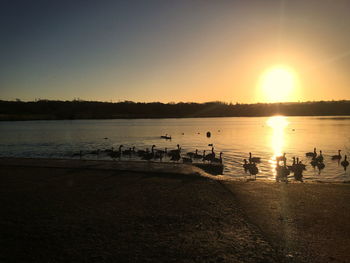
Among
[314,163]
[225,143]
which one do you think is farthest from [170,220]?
[225,143]

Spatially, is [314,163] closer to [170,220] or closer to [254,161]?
[254,161]

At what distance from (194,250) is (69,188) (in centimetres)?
752

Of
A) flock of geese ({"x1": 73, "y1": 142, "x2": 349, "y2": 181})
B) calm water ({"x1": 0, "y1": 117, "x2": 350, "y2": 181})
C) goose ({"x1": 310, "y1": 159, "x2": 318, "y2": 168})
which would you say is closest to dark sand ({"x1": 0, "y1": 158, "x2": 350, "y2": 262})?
flock of geese ({"x1": 73, "y1": 142, "x2": 349, "y2": 181})

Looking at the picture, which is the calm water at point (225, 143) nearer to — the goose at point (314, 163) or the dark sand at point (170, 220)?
the goose at point (314, 163)

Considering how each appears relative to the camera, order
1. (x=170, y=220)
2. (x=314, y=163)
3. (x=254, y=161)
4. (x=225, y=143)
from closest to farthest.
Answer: (x=170, y=220), (x=254, y=161), (x=314, y=163), (x=225, y=143)

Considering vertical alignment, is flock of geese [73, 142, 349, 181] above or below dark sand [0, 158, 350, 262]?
below

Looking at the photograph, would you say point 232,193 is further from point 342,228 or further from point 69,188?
point 69,188

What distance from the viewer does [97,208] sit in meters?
10.0

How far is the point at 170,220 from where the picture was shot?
29.1 ft

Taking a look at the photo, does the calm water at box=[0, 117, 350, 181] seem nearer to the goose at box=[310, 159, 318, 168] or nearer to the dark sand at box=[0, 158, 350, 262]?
the goose at box=[310, 159, 318, 168]

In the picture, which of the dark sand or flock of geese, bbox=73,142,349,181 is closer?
the dark sand

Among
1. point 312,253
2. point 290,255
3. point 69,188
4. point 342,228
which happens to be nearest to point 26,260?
point 290,255

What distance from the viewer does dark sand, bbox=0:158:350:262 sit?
22.1 feet

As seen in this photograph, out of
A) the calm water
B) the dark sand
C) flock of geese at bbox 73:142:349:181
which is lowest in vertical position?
the calm water
